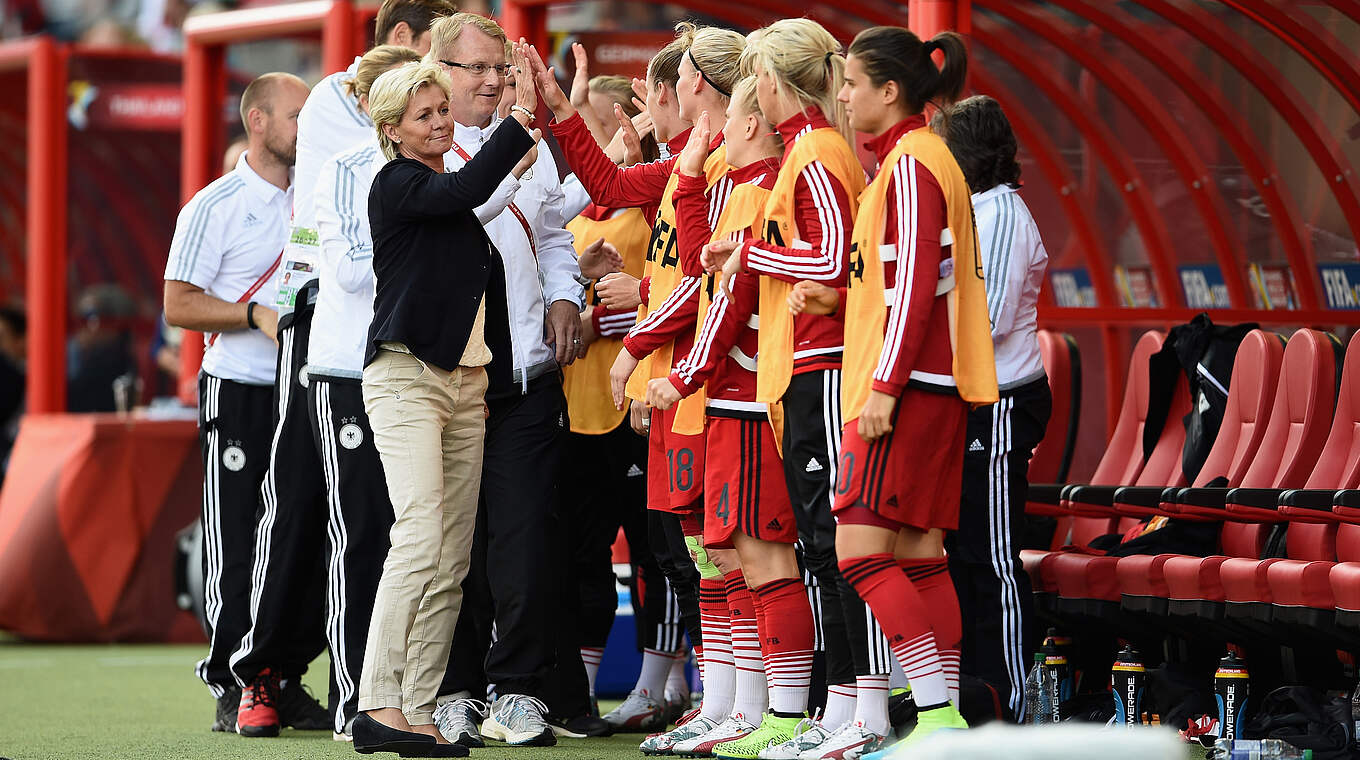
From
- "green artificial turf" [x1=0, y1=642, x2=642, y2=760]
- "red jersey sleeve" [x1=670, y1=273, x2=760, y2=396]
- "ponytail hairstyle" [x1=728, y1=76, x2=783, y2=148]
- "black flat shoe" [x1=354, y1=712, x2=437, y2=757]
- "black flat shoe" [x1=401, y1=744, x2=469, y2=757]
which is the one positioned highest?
"ponytail hairstyle" [x1=728, y1=76, x2=783, y2=148]

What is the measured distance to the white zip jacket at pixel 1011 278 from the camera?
5.45 metres

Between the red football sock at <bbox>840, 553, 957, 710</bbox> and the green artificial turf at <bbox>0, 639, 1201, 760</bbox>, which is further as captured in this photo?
the green artificial turf at <bbox>0, 639, 1201, 760</bbox>

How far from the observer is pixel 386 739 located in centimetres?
489

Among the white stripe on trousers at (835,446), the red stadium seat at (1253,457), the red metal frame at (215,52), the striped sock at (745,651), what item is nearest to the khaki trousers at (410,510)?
the striped sock at (745,651)

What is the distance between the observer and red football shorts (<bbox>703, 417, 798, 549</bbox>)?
4910mm

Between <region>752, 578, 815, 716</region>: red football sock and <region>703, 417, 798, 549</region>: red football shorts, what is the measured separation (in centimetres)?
13

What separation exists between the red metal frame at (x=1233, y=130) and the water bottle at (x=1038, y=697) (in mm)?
2109

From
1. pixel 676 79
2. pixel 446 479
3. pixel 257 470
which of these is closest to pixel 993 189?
pixel 676 79

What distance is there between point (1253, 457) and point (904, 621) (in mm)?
1780

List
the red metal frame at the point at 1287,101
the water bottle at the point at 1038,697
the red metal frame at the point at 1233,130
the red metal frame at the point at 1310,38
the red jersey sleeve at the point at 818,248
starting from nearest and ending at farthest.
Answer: the red jersey sleeve at the point at 818,248 < the water bottle at the point at 1038,697 < the red metal frame at the point at 1310,38 < the red metal frame at the point at 1287,101 < the red metal frame at the point at 1233,130

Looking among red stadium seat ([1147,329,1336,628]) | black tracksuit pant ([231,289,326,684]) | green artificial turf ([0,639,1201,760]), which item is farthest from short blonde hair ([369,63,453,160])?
red stadium seat ([1147,329,1336,628])

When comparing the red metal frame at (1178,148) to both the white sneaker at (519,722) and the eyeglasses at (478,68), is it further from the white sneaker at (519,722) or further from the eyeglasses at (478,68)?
the white sneaker at (519,722)

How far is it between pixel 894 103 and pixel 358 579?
196 centimetres

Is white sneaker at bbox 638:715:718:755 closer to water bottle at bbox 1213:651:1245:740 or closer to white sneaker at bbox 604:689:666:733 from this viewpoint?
white sneaker at bbox 604:689:666:733
